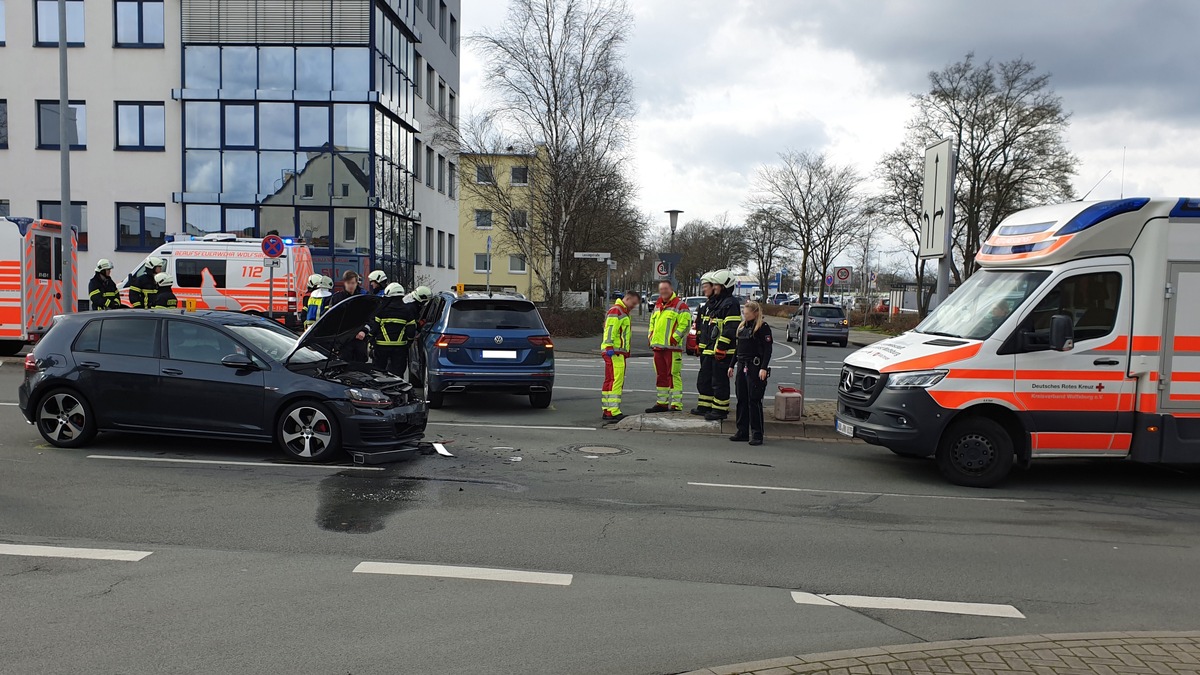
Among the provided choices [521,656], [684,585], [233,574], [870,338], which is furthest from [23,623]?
[870,338]

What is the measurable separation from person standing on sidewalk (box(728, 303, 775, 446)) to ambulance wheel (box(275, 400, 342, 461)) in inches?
184

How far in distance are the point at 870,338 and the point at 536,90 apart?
18884mm

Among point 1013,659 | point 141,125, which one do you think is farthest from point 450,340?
point 141,125

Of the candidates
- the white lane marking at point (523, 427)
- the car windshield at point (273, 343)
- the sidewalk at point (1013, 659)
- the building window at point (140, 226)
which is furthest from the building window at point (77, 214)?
the sidewalk at point (1013, 659)

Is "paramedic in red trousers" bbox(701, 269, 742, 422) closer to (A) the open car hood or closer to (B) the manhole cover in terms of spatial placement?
(B) the manhole cover

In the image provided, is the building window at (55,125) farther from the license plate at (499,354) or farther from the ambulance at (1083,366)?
the ambulance at (1083,366)

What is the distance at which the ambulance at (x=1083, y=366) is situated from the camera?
8.08 meters

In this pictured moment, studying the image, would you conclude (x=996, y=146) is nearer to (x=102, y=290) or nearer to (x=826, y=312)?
(x=826, y=312)

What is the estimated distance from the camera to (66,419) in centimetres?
882

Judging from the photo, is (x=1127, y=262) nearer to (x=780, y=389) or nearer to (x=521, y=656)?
(x=780, y=389)

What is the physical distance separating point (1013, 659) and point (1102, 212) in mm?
5588

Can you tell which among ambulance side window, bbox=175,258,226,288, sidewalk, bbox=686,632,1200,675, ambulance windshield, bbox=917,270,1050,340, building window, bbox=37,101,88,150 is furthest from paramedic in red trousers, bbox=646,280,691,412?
building window, bbox=37,101,88,150

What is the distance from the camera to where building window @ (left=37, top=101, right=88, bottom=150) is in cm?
2977

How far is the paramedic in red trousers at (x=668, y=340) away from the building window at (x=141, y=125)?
967 inches
